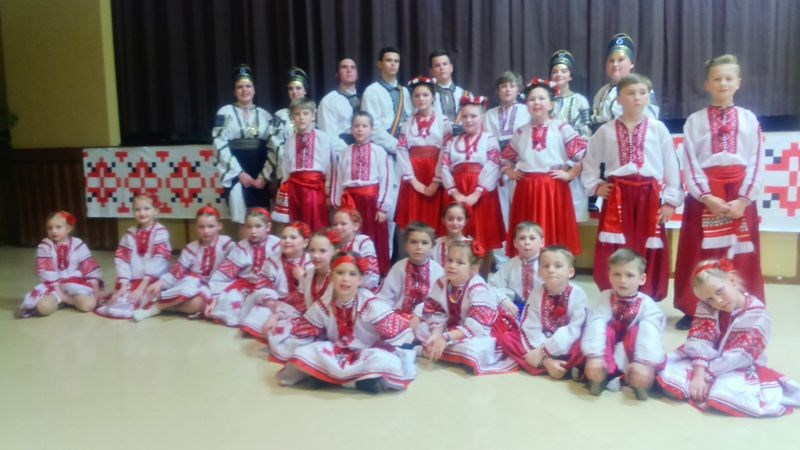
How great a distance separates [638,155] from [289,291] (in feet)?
5.88

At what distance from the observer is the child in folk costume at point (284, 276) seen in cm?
347

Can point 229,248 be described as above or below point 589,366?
above

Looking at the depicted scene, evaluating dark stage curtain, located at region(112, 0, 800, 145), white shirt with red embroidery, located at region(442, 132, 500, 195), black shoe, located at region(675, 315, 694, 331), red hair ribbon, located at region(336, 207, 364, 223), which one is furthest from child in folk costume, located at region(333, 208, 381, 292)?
dark stage curtain, located at region(112, 0, 800, 145)

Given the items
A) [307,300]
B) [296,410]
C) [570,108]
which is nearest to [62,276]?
[307,300]

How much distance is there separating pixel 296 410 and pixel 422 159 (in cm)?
192

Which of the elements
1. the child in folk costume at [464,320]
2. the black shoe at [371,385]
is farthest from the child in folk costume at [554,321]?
the black shoe at [371,385]

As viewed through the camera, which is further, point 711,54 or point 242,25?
point 242,25

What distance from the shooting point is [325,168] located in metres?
4.30

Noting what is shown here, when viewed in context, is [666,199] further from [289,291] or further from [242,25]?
[242,25]

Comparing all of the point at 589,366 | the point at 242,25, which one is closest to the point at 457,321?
the point at 589,366

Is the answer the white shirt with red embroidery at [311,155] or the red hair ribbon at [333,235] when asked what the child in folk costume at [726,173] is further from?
the white shirt with red embroidery at [311,155]

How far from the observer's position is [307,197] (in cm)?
427

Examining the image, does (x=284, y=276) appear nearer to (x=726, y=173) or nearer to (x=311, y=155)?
(x=311, y=155)

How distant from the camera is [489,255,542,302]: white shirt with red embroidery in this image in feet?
10.7
